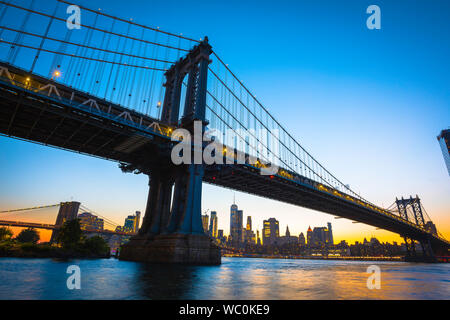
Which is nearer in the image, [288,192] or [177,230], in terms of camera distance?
[177,230]

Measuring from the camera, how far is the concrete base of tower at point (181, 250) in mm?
26062

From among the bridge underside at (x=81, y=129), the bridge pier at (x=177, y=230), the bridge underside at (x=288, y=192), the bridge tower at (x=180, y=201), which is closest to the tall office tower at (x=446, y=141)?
the bridge underside at (x=288, y=192)

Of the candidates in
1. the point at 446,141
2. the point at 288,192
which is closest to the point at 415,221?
the point at 446,141

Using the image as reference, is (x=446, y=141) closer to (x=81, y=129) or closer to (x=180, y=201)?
(x=180, y=201)

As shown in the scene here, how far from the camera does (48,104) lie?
24.3 m

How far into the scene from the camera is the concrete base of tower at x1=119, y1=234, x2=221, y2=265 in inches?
1026

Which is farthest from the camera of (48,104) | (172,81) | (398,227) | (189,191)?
(398,227)

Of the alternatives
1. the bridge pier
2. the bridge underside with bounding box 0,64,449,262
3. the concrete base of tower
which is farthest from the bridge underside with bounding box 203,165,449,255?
the concrete base of tower

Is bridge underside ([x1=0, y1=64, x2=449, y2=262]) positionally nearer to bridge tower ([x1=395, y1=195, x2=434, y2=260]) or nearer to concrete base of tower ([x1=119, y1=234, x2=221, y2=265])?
concrete base of tower ([x1=119, y1=234, x2=221, y2=265])

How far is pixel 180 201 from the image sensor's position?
104 feet

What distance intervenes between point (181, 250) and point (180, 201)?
6879 millimetres
